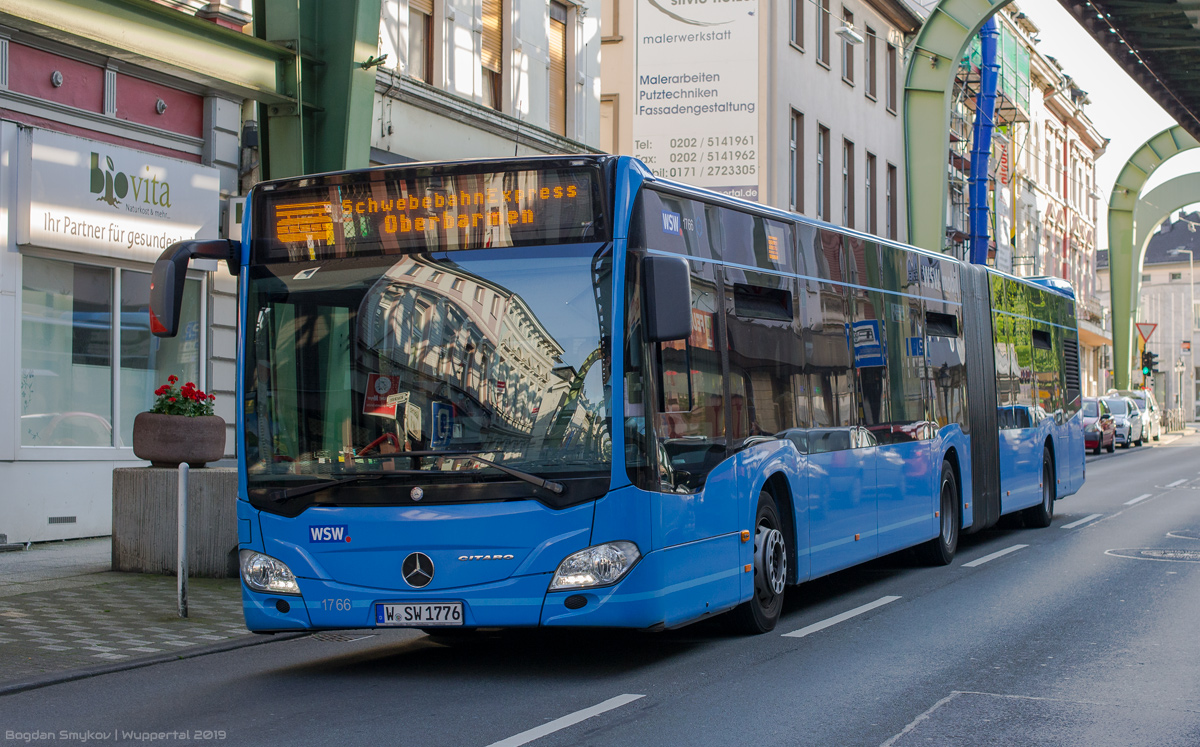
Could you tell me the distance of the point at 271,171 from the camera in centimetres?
1295

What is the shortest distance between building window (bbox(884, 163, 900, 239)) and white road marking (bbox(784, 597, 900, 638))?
32.3 meters

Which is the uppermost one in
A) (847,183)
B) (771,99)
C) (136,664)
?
(771,99)

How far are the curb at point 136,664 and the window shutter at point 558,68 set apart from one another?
50.9ft

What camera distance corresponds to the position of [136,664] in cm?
860

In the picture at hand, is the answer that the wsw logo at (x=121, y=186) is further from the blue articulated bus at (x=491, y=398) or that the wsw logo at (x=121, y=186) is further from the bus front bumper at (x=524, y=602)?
the bus front bumper at (x=524, y=602)

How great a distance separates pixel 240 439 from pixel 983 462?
924cm

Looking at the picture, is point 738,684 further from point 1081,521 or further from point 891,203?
point 891,203

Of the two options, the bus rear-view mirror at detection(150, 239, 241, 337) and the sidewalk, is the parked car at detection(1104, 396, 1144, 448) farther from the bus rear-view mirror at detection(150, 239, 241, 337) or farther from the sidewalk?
the bus rear-view mirror at detection(150, 239, 241, 337)

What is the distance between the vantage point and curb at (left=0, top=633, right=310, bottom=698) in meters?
7.88

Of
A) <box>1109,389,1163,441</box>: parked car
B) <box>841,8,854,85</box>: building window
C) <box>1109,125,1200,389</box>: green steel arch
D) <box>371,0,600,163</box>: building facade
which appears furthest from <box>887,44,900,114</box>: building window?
<box>1109,125,1200,389</box>: green steel arch

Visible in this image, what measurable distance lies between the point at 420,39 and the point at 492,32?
2.01 metres

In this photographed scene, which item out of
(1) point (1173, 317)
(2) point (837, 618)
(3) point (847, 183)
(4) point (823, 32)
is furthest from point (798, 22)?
(1) point (1173, 317)

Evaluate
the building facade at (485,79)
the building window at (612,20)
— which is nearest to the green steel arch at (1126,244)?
the building window at (612,20)

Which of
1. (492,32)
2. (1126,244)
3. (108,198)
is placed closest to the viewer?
(108,198)
